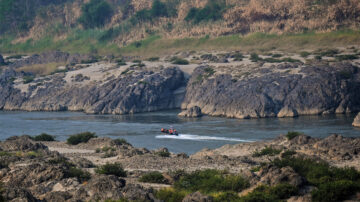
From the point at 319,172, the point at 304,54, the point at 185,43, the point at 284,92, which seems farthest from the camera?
the point at 185,43

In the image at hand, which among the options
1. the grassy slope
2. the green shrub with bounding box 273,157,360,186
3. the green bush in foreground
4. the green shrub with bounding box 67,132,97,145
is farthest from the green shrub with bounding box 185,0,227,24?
the green bush in foreground

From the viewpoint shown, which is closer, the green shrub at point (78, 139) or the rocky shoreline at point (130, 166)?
the rocky shoreline at point (130, 166)

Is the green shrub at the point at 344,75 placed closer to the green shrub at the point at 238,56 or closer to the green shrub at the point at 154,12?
the green shrub at the point at 238,56

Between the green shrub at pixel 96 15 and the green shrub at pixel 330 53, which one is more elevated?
the green shrub at pixel 96 15

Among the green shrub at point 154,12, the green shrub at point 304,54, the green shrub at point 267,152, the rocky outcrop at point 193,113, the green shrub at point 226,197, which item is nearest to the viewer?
the green shrub at point 226,197

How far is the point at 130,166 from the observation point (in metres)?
31.6

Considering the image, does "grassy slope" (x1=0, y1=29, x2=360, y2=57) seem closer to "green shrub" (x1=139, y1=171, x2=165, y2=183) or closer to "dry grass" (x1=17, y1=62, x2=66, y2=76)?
"dry grass" (x1=17, y1=62, x2=66, y2=76)

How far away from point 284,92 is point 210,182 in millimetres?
54012

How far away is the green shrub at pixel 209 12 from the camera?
13138 centimetres

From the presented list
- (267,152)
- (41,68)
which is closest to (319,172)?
(267,152)

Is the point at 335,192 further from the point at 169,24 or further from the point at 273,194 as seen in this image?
the point at 169,24

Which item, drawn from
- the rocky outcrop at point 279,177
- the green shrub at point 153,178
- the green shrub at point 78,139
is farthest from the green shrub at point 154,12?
the rocky outcrop at point 279,177

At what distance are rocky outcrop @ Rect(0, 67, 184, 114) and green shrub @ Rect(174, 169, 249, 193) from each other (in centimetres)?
6175

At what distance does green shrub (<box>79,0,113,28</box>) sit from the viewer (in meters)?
158
